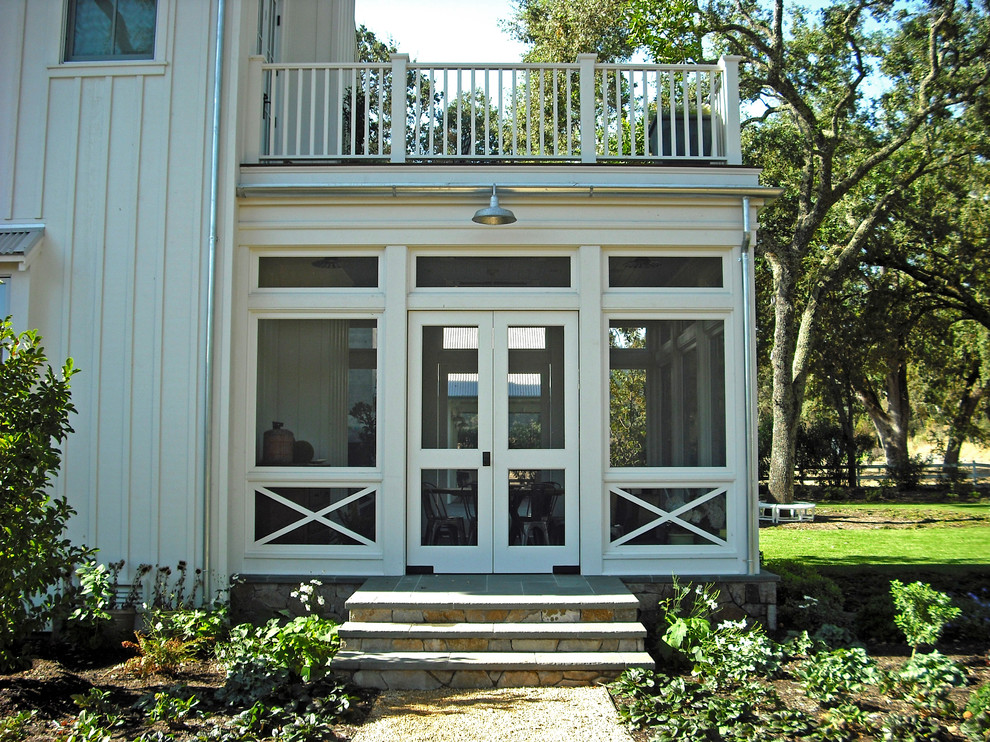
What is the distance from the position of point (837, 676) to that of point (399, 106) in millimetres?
5319

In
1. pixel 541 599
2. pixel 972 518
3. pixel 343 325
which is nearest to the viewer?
pixel 541 599

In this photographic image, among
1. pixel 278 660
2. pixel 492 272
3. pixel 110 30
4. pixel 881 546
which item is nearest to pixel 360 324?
pixel 492 272

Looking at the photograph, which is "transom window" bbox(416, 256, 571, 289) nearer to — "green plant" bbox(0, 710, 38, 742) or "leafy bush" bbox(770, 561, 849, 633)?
"leafy bush" bbox(770, 561, 849, 633)

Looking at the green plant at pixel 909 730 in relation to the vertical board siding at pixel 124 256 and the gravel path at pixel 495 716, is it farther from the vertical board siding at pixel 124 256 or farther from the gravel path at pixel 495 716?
the vertical board siding at pixel 124 256

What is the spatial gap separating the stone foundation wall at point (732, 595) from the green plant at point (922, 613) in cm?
100

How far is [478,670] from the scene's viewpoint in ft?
16.5

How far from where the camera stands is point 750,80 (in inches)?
673

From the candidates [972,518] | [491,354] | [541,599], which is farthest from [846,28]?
[541,599]

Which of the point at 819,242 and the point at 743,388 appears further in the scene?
the point at 819,242

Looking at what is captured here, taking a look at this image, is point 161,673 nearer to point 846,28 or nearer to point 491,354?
point 491,354

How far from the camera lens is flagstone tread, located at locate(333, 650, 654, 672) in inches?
197

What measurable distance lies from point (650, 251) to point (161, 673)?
4.78m

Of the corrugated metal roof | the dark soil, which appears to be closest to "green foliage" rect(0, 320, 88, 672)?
the dark soil

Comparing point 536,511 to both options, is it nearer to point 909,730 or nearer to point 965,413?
point 909,730
